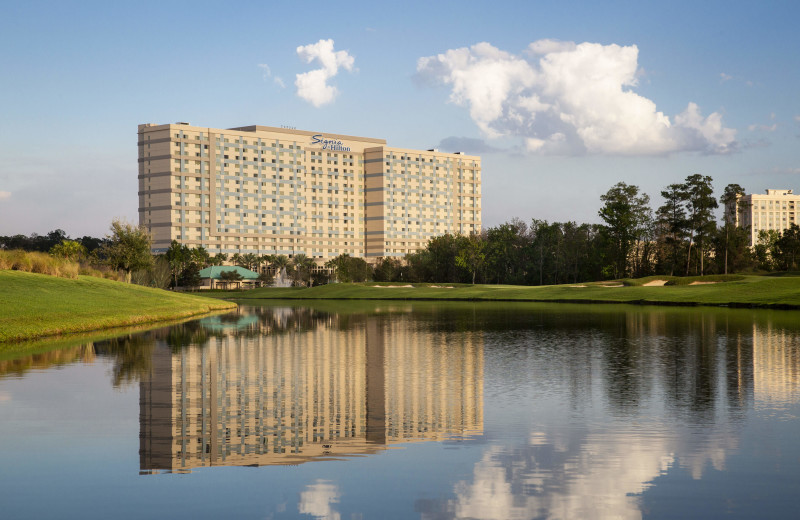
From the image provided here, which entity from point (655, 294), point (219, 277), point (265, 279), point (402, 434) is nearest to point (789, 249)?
point (655, 294)

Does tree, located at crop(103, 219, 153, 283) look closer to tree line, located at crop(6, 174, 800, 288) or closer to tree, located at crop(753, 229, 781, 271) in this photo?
tree line, located at crop(6, 174, 800, 288)

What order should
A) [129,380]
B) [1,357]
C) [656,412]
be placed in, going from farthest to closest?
[1,357] < [129,380] < [656,412]

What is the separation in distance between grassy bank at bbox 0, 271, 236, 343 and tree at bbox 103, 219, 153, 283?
1928cm

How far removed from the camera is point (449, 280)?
162875mm

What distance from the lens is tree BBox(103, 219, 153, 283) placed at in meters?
77.6

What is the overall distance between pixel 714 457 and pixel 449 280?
496 feet

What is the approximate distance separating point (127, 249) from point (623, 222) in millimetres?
77766

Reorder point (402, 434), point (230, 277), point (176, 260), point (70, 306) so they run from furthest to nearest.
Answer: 1. point (230, 277)
2. point (176, 260)
3. point (70, 306)
4. point (402, 434)

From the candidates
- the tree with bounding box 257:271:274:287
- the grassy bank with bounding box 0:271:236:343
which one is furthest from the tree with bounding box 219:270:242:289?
the grassy bank with bounding box 0:271:236:343

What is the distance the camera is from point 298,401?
683 inches

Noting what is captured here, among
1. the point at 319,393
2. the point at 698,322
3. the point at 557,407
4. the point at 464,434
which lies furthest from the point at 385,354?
the point at 698,322

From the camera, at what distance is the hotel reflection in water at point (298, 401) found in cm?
1297

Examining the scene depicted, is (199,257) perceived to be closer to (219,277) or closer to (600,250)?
(219,277)

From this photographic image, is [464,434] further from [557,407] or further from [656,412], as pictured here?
[656,412]
